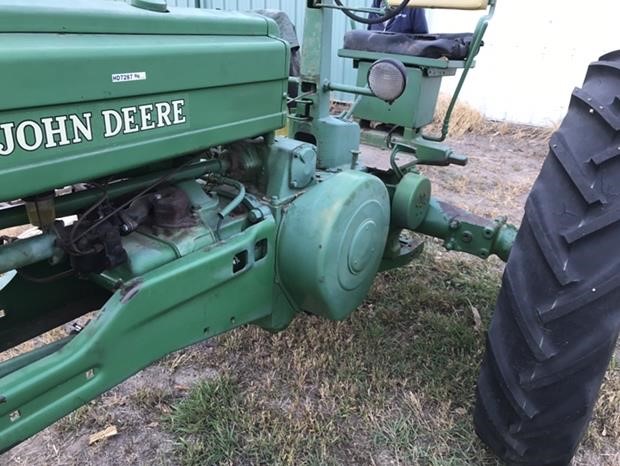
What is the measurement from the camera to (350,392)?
2.13 metres

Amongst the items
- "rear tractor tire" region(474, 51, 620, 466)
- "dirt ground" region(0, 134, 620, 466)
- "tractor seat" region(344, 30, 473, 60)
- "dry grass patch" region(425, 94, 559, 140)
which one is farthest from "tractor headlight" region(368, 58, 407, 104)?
"dry grass patch" region(425, 94, 559, 140)

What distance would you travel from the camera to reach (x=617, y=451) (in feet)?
6.35

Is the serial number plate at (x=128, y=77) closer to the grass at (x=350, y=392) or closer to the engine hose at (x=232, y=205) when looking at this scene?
the engine hose at (x=232, y=205)

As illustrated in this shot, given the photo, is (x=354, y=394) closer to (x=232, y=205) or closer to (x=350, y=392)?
(x=350, y=392)

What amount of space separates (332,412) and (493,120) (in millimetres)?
5140

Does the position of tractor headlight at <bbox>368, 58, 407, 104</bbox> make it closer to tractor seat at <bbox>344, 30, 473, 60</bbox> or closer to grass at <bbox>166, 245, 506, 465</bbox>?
grass at <bbox>166, 245, 506, 465</bbox>

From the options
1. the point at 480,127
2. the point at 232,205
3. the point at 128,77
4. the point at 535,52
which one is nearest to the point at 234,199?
the point at 232,205

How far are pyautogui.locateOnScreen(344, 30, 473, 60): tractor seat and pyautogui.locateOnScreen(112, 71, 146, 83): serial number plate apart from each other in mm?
2010

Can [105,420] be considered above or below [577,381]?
below

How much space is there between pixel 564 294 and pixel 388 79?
2.93 feet

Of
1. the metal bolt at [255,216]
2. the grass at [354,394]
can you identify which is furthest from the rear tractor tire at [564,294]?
the metal bolt at [255,216]

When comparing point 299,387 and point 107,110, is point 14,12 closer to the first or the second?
point 107,110

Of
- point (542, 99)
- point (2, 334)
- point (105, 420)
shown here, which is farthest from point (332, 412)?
point (542, 99)

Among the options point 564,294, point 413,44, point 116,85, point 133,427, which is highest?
point 116,85
